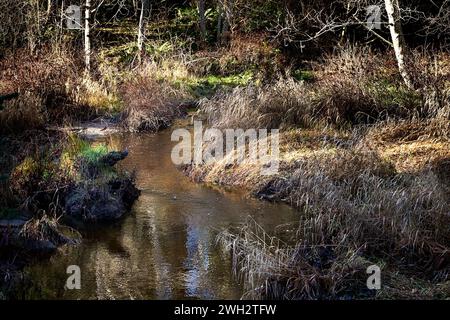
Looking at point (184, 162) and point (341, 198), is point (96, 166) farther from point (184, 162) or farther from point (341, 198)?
point (341, 198)

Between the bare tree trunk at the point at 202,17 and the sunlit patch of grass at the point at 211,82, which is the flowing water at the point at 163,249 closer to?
the sunlit patch of grass at the point at 211,82

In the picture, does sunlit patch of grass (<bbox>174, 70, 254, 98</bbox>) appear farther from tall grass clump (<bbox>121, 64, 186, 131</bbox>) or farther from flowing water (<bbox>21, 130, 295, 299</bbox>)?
flowing water (<bbox>21, 130, 295, 299</bbox>)

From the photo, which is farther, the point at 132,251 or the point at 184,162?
the point at 184,162

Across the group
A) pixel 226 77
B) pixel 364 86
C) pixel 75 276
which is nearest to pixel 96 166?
pixel 75 276

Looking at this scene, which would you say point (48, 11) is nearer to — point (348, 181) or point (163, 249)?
point (348, 181)

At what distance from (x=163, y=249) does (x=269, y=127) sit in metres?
4.76

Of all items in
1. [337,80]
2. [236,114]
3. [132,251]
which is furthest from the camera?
[337,80]

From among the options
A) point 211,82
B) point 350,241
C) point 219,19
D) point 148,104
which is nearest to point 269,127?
point 148,104

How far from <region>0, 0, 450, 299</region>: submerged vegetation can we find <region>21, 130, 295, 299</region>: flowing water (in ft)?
0.72

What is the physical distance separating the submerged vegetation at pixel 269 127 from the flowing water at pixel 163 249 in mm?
221

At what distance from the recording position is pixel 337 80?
11.8 metres

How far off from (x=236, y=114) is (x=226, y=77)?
620 cm
